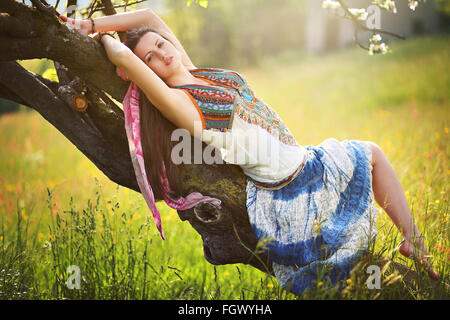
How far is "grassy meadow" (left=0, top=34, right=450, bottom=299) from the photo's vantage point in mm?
2357

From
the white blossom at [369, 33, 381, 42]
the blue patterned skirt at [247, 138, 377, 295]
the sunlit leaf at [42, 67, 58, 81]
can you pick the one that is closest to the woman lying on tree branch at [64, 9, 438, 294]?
the blue patterned skirt at [247, 138, 377, 295]

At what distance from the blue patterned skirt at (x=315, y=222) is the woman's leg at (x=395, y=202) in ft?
0.52

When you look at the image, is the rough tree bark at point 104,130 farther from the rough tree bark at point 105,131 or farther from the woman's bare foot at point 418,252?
the woman's bare foot at point 418,252

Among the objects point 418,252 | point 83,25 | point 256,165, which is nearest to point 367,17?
point 256,165

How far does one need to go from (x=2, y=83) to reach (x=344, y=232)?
227 cm

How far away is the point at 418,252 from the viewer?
222cm

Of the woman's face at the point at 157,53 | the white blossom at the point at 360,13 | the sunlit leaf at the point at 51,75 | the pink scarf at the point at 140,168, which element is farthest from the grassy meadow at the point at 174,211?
the white blossom at the point at 360,13

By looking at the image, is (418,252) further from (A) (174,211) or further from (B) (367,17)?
(A) (174,211)

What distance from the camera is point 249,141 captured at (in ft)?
7.17

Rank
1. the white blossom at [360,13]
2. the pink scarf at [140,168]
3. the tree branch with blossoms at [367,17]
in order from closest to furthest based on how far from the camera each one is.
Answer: the pink scarf at [140,168] < the tree branch with blossoms at [367,17] < the white blossom at [360,13]

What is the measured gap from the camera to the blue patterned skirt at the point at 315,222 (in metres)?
2.08

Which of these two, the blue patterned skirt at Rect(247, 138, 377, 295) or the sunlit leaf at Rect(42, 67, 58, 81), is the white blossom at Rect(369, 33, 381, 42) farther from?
the sunlit leaf at Rect(42, 67, 58, 81)
